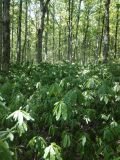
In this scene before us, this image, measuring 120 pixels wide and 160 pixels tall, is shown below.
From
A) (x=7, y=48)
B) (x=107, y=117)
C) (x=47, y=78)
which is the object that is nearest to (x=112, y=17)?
(x=7, y=48)

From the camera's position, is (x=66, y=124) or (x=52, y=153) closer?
(x=52, y=153)

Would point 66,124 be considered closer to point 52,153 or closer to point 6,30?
point 52,153

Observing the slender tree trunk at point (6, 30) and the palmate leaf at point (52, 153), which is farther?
the slender tree trunk at point (6, 30)

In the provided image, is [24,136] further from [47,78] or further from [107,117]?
[47,78]

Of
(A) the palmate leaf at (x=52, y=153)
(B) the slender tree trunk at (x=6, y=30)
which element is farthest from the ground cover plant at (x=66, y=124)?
(B) the slender tree trunk at (x=6, y=30)

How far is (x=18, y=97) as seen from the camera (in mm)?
5539

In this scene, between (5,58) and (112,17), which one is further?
(112,17)

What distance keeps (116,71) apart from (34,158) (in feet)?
19.0

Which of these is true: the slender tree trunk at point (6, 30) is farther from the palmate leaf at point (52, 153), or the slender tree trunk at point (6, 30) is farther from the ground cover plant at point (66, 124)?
the palmate leaf at point (52, 153)

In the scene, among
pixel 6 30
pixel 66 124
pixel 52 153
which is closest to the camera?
pixel 52 153

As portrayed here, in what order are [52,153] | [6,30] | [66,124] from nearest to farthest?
[52,153]
[66,124]
[6,30]

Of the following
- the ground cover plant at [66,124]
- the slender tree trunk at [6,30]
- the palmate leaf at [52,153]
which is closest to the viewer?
the palmate leaf at [52,153]

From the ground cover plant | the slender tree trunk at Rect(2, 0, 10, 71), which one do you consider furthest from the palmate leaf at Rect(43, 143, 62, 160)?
the slender tree trunk at Rect(2, 0, 10, 71)

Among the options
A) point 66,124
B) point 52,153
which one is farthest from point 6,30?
point 52,153
